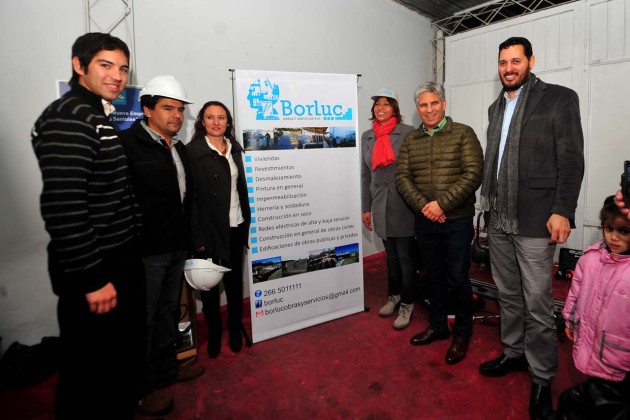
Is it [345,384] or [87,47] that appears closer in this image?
[87,47]

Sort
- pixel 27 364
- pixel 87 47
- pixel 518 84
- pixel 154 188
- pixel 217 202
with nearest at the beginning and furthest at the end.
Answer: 1. pixel 87 47
2. pixel 154 188
3. pixel 518 84
4. pixel 27 364
5. pixel 217 202

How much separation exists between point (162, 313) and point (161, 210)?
598mm

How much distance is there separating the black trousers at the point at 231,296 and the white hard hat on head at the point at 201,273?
0.28 m

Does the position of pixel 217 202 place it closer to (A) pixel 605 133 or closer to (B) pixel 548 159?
(B) pixel 548 159

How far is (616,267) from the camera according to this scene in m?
1.60

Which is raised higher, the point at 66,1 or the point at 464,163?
the point at 66,1

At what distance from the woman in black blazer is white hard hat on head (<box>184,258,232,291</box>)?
0.13 metres

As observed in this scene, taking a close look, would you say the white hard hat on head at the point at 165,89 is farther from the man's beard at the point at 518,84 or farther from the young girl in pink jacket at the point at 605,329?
the young girl in pink jacket at the point at 605,329

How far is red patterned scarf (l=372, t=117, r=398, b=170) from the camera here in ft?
9.25

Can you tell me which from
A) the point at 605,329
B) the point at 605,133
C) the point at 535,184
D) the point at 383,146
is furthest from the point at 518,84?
the point at 605,133

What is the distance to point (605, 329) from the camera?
5.25ft

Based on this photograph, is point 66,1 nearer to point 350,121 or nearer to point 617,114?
point 350,121

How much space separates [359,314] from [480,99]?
3482mm

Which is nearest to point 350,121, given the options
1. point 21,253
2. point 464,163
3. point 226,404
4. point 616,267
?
point 464,163
